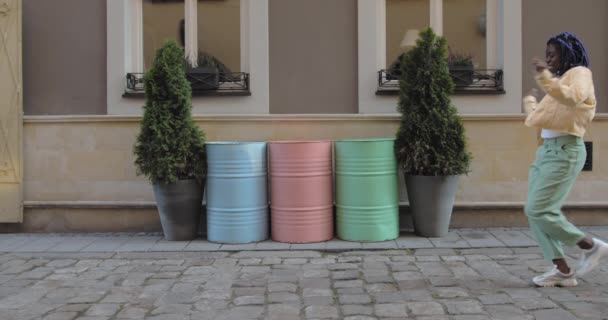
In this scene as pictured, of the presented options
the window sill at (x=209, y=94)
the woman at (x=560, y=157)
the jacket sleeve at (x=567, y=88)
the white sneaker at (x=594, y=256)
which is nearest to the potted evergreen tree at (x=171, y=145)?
the window sill at (x=209, y=94)

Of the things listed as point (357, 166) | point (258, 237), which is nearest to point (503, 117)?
point (357, 166)

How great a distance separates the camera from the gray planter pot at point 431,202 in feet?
18.1

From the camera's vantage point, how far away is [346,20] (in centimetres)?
633

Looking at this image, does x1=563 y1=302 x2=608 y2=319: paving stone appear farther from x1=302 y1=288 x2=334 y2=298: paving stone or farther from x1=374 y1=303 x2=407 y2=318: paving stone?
x1=302 y1=288 x2=334 y2=298: paving stone

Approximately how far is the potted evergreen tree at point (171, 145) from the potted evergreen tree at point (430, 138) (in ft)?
7.22

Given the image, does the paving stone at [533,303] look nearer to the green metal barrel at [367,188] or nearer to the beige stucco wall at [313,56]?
the green metal barrel at [367,188]

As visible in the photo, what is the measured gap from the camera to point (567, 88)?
11.5 feet

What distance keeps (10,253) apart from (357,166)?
142 inches

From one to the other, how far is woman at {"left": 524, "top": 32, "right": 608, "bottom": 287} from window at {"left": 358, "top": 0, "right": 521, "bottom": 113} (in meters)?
2.43

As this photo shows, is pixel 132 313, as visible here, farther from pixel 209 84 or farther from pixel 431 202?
pixel 209 84

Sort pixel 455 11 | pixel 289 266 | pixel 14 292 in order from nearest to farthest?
pixel 14 292 → pixel 289 266 → pixel 455 11

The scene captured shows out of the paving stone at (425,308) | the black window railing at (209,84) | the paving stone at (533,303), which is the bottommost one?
the paving stone at (425,308)

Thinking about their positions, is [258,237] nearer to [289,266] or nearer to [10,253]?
[289,266]

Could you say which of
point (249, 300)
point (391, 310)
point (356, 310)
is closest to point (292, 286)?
point (249, 300)
